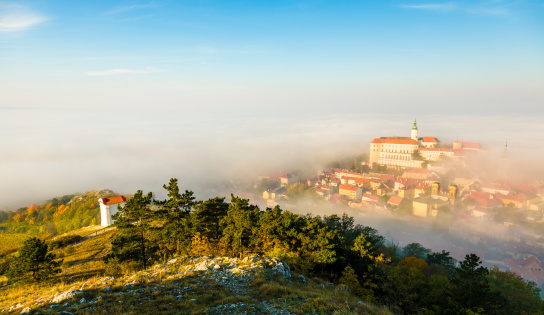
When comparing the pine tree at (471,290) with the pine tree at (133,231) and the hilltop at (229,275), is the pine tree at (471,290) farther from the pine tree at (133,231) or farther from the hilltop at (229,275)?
the pine tree at (133,231)

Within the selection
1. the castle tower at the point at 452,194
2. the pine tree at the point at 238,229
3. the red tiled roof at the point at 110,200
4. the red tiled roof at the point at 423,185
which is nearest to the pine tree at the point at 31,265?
the pine tree at the point at 238,229

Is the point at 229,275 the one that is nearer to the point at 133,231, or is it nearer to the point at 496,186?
the point at 133,231

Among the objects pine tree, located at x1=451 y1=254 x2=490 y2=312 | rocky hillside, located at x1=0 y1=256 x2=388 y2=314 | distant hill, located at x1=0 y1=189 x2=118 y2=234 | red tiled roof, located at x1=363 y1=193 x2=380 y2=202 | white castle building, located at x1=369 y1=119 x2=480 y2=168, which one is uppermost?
rocky hillside, located at x1=0 y1=256 x2=388 y2=314

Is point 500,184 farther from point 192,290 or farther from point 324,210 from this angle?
point 192,290

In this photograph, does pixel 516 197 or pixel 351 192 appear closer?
pixel 516 197

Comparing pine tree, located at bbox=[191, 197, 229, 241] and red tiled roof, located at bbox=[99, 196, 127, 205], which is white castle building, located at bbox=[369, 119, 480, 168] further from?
pine tree, located at bbox=[191, 197, 229, 241]

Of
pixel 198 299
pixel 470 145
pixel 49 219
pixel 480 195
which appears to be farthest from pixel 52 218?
pixel 470 145

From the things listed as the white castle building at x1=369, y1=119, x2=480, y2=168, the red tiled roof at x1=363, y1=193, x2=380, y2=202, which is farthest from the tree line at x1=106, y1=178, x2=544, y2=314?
the white castle building at x1=369, y1=119, x2=480, y2=168
